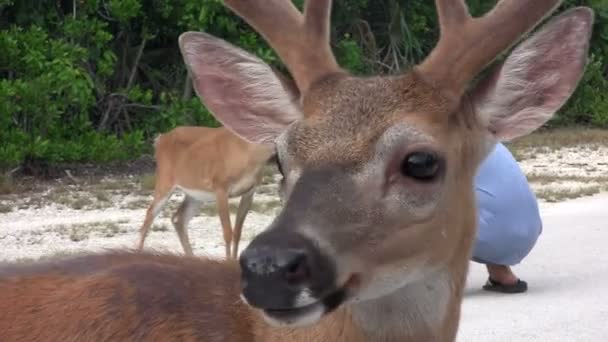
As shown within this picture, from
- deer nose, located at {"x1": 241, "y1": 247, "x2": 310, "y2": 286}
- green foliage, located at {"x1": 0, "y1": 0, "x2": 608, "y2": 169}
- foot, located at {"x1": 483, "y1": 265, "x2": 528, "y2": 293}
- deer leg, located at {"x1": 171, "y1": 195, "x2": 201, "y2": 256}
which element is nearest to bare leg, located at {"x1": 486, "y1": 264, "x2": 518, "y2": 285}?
foot, located at {"x1": 483, "y1": 265, "x2": 528, "y2": 293}

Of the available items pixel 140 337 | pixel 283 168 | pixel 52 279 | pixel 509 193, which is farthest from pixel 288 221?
pixel 509 193

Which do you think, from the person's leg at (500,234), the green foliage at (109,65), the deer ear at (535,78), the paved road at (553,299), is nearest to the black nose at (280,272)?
the deer ear at (535,78)

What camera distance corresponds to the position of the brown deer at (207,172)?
39.9 ft

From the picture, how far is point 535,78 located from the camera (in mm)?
4078

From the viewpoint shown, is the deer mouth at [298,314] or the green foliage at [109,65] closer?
the deer mouth at [298,314]

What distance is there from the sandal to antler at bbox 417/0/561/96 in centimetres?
413

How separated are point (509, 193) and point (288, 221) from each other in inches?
181

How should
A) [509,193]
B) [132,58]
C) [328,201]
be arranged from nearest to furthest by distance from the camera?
[328,201]
[509,193]
[132,58]

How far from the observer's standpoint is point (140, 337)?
3.80 metres

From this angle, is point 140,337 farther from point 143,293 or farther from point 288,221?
point 288,221

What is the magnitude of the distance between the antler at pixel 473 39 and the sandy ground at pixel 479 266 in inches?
124

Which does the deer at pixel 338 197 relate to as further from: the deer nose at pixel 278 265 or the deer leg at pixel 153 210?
the deer leg at pixel 153 210

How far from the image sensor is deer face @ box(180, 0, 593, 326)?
3.21 meters

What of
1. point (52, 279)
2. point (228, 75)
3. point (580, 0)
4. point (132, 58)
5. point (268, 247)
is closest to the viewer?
point (268, 247)
